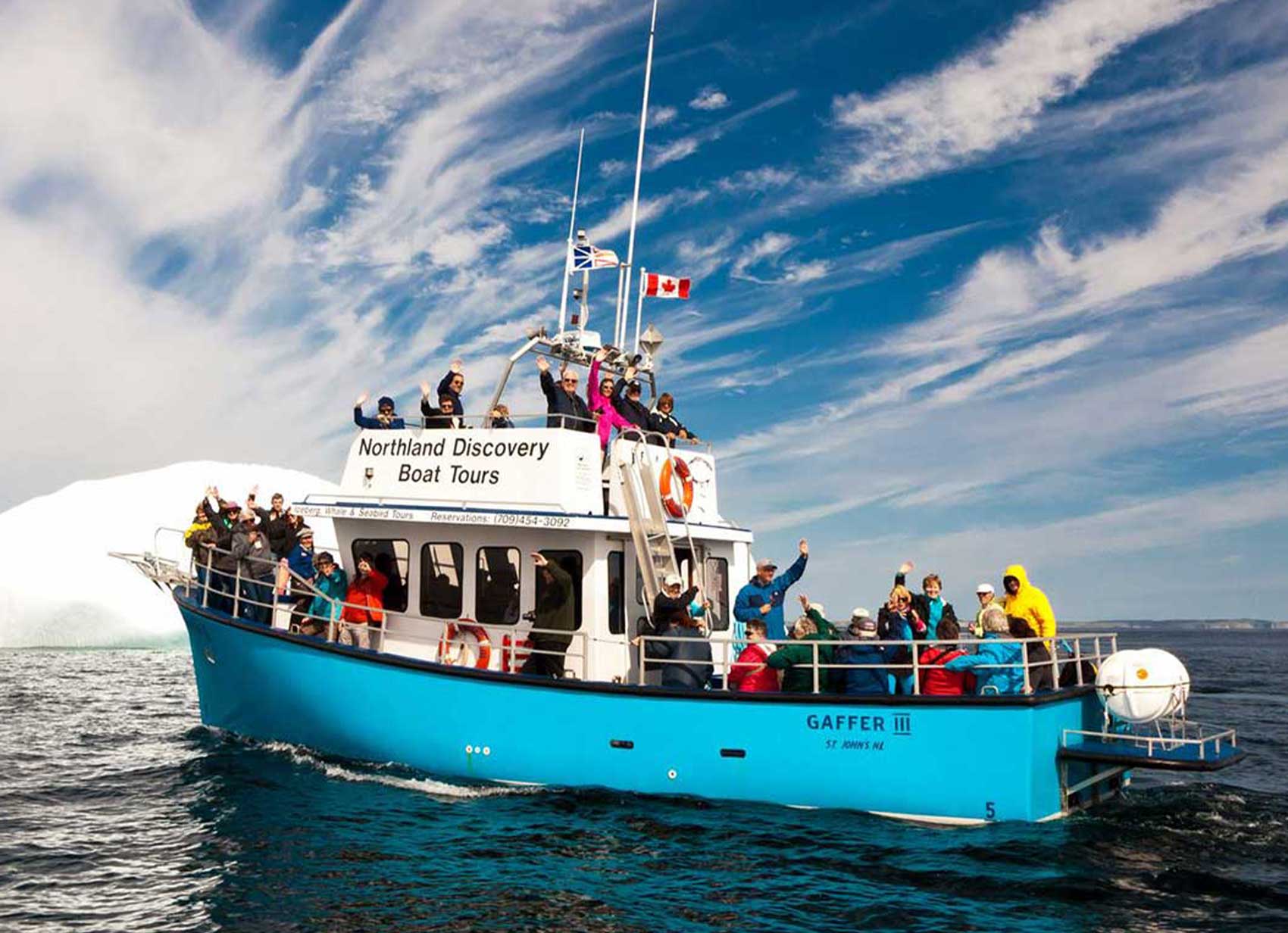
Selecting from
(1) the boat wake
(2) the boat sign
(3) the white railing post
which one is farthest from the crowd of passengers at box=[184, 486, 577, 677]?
(3) the white railing post

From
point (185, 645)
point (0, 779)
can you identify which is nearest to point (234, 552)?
point (0, 779)

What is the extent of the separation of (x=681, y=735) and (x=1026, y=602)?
3.84 metres

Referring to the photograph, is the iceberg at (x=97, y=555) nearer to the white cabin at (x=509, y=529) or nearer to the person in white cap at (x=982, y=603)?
the white cabin at (x=509, y=529)

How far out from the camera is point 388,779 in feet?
38.2

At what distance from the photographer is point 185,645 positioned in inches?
2126

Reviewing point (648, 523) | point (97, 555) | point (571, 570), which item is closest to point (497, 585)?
point (571, 570)

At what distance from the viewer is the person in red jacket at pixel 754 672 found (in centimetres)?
1025

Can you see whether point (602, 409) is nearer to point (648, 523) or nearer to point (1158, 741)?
point (648, 523)

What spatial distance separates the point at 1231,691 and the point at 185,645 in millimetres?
49188

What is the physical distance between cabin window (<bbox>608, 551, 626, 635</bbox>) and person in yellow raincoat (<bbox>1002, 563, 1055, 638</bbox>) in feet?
14.1

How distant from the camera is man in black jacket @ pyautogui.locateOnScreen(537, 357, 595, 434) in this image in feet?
40.9

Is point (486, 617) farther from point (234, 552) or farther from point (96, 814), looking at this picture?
point (96, 814)

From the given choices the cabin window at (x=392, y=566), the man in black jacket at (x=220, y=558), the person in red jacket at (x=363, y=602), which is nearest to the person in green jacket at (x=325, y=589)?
the person in red jacket at (x=363, y=602)

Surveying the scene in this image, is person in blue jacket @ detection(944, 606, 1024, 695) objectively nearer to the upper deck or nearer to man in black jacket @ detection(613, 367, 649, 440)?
the upper deck
